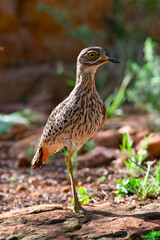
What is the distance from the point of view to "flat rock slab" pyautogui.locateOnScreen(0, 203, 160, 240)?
2.52m

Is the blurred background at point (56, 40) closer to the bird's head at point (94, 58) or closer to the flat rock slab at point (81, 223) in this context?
the bird's head at point (94, 58)

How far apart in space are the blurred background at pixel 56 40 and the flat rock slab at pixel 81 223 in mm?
6337

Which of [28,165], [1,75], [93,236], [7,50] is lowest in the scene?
[93,236]

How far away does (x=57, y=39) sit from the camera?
Answer: 10555 millimetres

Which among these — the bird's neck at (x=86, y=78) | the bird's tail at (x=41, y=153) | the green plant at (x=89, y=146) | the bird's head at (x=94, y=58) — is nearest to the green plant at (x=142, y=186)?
the bird's tail at (x=41, y=153)

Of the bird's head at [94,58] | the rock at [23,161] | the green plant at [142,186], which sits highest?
the bird's head at [94,58]

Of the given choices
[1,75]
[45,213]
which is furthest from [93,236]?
[1,75]

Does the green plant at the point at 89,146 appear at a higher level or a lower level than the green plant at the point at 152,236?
higher

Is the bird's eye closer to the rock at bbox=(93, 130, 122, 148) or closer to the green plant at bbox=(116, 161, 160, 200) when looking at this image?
the green plant at bbox=(116, 161, 160, 200)

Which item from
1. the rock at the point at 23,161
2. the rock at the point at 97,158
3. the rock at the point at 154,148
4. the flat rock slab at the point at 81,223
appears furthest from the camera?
the rock at the point at 23,161

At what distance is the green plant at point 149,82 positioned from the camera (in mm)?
5484

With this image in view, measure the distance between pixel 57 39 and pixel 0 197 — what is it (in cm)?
743

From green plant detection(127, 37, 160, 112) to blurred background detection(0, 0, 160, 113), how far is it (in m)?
2.99

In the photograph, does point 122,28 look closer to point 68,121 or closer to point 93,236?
point 68,121
